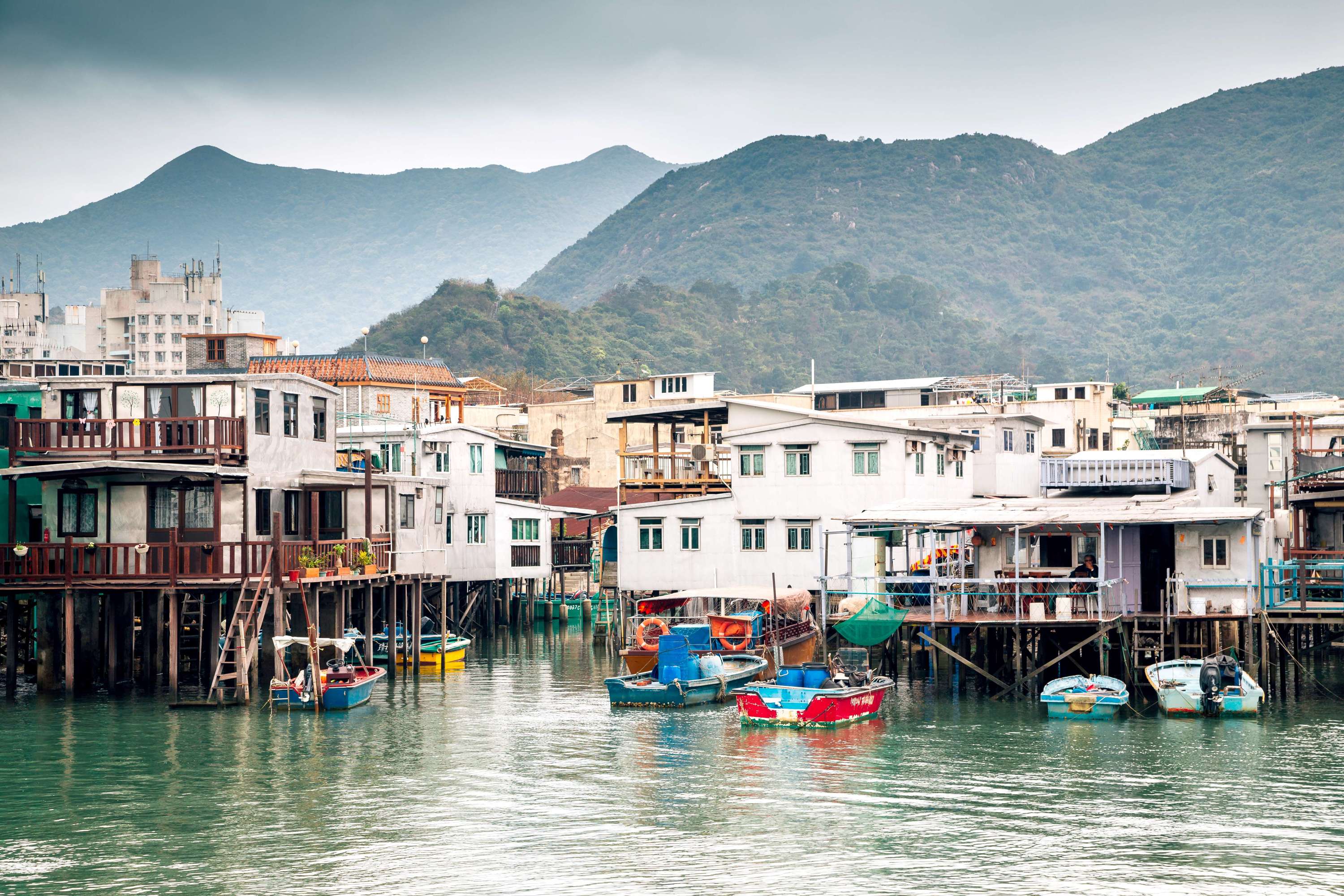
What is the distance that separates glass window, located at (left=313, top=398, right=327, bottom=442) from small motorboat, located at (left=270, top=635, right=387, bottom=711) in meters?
9.57

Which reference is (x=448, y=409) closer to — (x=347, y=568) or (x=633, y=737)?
(x=347, y=568)

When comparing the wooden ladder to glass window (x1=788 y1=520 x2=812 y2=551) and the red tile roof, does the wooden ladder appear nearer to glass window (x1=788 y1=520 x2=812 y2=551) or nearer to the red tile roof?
glass window (x1=788 y1=520 x2=812 y2=551)

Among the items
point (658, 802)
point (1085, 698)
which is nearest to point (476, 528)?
point (1085, 698)

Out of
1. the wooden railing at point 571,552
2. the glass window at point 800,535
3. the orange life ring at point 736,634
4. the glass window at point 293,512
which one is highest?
the glass window at point 293,512

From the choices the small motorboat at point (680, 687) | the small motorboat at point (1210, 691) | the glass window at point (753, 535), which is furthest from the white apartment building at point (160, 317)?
the small motorboat at point (1210, 691)

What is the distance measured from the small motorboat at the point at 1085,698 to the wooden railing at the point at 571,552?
1660 inches

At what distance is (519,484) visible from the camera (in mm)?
82688

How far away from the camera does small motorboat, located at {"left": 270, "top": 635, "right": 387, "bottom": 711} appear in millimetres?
46750

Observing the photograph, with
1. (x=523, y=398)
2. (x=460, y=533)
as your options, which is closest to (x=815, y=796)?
(x=460, y=533)

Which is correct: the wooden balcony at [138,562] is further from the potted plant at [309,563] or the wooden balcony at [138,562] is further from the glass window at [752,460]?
the glass window at [752,460]

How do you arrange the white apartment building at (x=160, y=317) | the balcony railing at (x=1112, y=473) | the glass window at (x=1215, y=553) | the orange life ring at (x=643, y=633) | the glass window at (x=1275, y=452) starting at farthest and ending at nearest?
the white apartment building at (x=160, y=317) < the glass window at (x=1275, y=452) < the balcony railing at (x=1112, y=473) < the orange life ring at (x=643, y=633) < the glass window at (x=1215, y=553)

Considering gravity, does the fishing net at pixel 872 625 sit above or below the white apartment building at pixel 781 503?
below

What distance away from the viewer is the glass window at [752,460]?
64.1m

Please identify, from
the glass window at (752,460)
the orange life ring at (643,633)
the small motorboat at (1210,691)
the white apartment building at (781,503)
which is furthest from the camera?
the glass window at (752,460)
